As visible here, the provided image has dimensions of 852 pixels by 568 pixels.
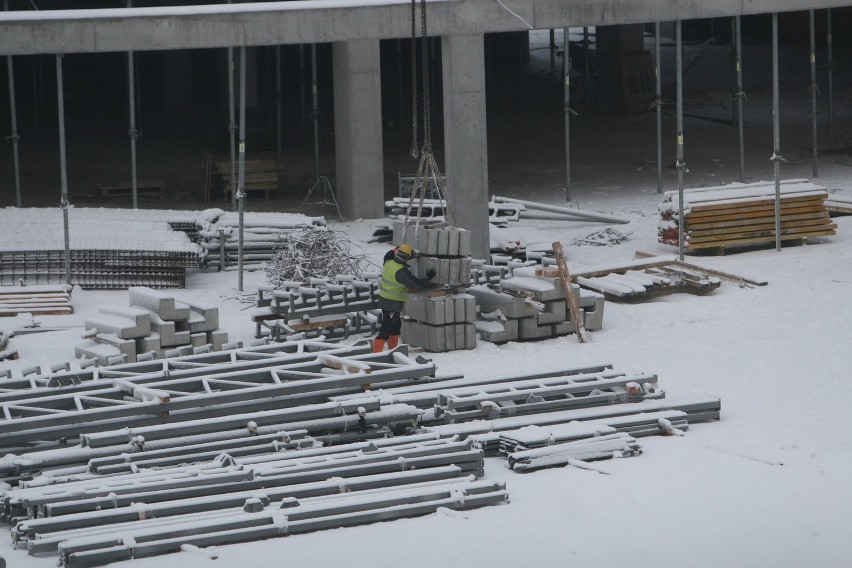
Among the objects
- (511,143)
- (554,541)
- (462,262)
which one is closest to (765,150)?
(511,143)

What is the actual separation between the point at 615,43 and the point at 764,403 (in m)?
22.4

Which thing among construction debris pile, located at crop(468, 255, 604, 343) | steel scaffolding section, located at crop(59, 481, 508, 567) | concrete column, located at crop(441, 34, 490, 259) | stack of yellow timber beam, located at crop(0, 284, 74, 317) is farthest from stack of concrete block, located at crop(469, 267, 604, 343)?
stack of yellow timber beam, located at crop(0, 284, 74, 317)

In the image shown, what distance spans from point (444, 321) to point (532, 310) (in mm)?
1189

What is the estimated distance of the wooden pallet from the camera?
27109 millimetres

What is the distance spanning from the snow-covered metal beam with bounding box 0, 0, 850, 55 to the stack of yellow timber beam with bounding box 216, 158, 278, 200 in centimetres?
565

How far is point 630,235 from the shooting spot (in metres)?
23.5

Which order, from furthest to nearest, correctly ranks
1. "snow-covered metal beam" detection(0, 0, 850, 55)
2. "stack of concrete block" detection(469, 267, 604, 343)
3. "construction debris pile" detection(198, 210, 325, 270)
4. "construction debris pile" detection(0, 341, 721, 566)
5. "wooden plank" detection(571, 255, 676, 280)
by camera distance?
"construction debris pile" detection(198, 210, 325, 270)
"snow-covered metal beam" detection(0, 0, 850, 55)
"wooden plank" detection(571, 255, 676, 280)
"stack of concrete block" detection(469, 267, 604, 343)
"construction debris pile" detection(0, 341, 721, 566)

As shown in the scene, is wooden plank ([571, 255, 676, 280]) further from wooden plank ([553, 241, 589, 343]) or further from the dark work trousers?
the dark work trousers

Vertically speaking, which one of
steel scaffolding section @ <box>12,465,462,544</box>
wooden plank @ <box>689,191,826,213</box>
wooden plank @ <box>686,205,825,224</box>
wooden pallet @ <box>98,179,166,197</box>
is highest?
wooden pallet @ <box>98,179,166,197</box>

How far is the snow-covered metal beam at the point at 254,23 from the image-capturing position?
837 inches

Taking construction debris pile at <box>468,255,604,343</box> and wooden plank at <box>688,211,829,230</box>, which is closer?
construction debris pile at <box>468,255,604,343</box>

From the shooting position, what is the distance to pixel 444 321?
1692cm

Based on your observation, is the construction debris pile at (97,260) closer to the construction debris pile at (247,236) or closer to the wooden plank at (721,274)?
the construction debris pile at (247,236)

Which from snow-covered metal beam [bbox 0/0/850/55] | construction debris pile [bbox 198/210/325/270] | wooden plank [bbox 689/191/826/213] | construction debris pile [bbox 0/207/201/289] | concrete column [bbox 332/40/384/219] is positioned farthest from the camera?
concrete column [bbox 332/40/384/219]
